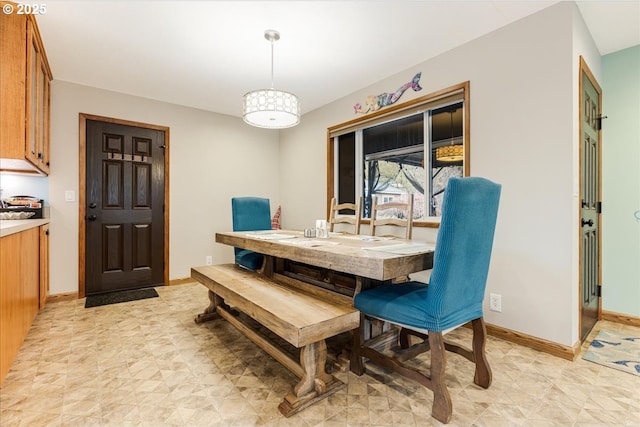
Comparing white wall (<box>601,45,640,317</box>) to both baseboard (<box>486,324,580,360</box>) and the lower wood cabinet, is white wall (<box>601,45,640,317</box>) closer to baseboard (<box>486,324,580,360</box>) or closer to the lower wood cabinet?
baseboard (<box>486,324,580,360</box>)

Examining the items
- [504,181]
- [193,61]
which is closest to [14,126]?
[193,61]

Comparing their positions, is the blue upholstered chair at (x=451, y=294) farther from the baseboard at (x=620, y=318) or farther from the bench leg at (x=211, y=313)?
the baseboard at (x=620, y=318)

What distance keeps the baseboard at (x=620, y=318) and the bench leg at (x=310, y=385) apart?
2638 millimetres

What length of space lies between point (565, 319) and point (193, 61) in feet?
12.0

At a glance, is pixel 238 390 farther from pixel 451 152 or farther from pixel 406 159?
pixel 406 159

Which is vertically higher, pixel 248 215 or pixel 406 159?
pixel 406 159

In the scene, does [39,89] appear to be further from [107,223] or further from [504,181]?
[504,181]

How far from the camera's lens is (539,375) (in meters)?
1.83

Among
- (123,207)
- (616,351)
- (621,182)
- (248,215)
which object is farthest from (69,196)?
(621,182)

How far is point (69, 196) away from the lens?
11.0 ft

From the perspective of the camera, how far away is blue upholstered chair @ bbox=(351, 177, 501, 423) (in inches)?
54.7

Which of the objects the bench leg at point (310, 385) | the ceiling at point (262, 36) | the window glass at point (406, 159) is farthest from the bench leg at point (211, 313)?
the ceiling at point (262, 36)

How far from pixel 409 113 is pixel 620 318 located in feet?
8.50

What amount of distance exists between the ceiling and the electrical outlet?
2042 mm
